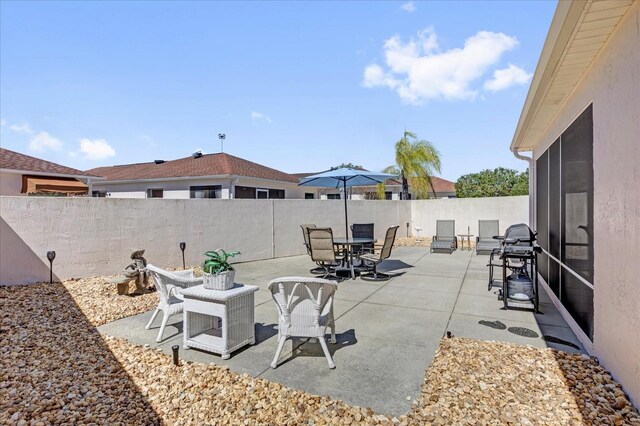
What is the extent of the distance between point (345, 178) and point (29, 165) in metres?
12.6

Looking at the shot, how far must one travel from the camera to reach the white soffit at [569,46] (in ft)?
7.49

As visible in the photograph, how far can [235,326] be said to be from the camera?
11.3ft

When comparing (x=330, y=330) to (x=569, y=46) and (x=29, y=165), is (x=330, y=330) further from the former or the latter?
(x=29, y=165)

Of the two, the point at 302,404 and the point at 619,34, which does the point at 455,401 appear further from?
the point at 619,34

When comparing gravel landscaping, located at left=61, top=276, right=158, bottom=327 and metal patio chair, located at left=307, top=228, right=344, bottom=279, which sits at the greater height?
metal patio chair, located at left=307, top=228, right=344, bottom=279

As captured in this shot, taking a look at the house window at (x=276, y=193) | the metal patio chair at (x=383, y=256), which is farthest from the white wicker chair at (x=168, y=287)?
Answer: the house window at (x=276, y=193)

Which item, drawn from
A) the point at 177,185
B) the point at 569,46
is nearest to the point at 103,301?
the point at 569,46

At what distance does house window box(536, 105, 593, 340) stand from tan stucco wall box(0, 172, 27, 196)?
16.2 metres

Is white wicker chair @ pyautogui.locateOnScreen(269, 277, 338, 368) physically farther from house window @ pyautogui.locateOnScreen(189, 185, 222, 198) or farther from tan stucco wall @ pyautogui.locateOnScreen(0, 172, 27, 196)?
tan stucco wall @ pyautogui.locateOnScreen(0, 172, 27, 196)

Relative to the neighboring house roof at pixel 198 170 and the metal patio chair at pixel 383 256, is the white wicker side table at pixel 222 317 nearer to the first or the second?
the metal patio chair at pixel 383 256

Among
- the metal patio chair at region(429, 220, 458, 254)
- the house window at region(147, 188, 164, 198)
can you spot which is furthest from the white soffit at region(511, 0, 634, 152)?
the house window at region(147, 188, 164, 198)

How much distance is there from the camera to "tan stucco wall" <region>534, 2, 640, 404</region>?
2.37 meters

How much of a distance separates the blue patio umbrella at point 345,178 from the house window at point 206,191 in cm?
739

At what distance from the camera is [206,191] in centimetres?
1553
